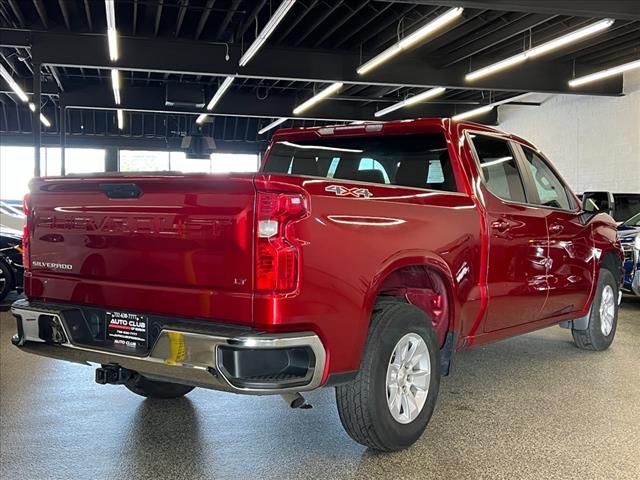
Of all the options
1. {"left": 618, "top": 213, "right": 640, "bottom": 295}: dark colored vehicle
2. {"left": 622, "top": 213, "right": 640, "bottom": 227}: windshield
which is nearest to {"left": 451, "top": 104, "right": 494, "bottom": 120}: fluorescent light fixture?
{"left": 622, "top": 213, "right": 640, "bottom": 227}: windshield

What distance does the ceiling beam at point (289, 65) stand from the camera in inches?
499

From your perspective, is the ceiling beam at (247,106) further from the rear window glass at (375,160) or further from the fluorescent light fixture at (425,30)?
the rear window glass at (375,160)

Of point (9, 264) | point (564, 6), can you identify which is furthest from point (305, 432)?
point (564, 6)

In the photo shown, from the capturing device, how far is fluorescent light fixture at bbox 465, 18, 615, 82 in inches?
382

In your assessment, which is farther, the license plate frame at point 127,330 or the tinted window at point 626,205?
the tinted window at point 626,205

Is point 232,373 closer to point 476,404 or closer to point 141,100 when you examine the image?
point 476,404

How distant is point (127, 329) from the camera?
2.93 m

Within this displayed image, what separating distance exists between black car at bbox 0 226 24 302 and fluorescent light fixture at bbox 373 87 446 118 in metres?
10.4

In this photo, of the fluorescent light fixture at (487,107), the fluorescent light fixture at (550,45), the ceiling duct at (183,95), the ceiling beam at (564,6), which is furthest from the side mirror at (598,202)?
the ceiling duct at (183,95)

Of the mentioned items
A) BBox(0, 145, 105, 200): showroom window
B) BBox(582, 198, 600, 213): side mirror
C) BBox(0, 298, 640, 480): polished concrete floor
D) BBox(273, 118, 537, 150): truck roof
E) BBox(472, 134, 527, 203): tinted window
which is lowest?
BBox(0, 298, 640, 480): polished concrete floor

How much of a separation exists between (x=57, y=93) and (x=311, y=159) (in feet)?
53.7

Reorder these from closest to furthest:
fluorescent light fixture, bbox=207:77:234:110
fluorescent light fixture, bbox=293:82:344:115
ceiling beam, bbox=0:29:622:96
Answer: ceiling beam, bbox=0:29:622:96 < fluorescent light fixture, bbox=207:77:234:110 < fluorescent light fixture, bbox=293:82:344:115

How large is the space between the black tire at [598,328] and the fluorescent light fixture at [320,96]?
985 cm

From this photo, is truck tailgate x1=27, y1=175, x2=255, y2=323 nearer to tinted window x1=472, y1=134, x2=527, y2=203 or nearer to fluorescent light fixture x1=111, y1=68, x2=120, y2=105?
tinted window x1=472, y1=134, x2=527, y2=203
